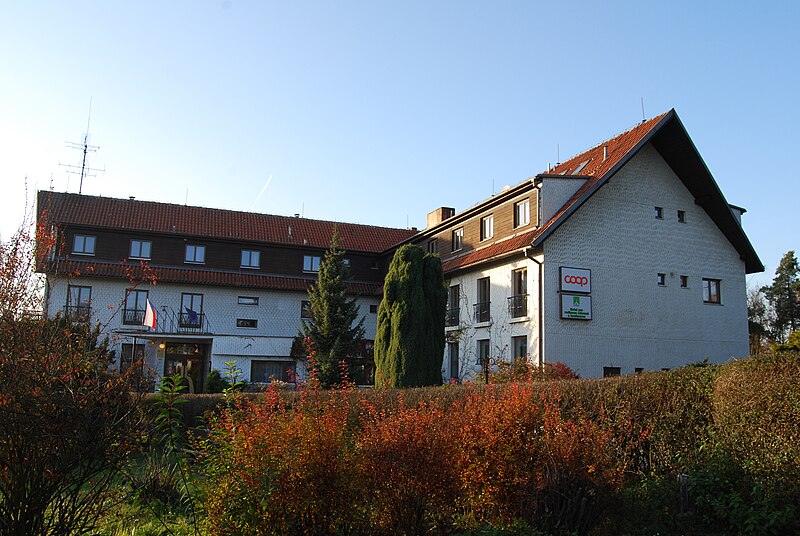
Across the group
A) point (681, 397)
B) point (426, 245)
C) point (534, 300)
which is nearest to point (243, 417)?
point (681, 397)

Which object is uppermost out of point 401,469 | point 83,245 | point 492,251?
point 83,245

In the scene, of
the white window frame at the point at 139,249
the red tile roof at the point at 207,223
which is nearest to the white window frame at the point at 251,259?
the red tile roof at the point at 207,223

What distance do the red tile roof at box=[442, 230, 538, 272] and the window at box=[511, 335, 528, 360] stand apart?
131 inches

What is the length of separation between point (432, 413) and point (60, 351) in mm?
3940

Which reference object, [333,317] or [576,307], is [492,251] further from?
[333,317]

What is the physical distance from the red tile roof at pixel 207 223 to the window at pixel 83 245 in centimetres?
80

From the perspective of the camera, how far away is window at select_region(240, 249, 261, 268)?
39281 mm

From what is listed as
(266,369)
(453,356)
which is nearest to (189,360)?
(266,369)

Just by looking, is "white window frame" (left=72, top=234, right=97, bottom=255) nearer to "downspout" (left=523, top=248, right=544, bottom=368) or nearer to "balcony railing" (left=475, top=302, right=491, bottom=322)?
"balcony railing" (left=475, top=302, right=491, bottom=322)

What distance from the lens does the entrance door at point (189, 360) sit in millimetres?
37438

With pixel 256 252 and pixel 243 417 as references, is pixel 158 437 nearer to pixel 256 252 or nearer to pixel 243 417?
pixel 243 417

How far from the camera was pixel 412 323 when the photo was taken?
24.8 metres

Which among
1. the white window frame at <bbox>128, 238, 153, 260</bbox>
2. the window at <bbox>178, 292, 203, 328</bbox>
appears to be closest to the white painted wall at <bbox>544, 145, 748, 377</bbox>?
the window at <bbox>178, 292, 203, 328</bbox>

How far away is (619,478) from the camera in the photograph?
27.0ft
